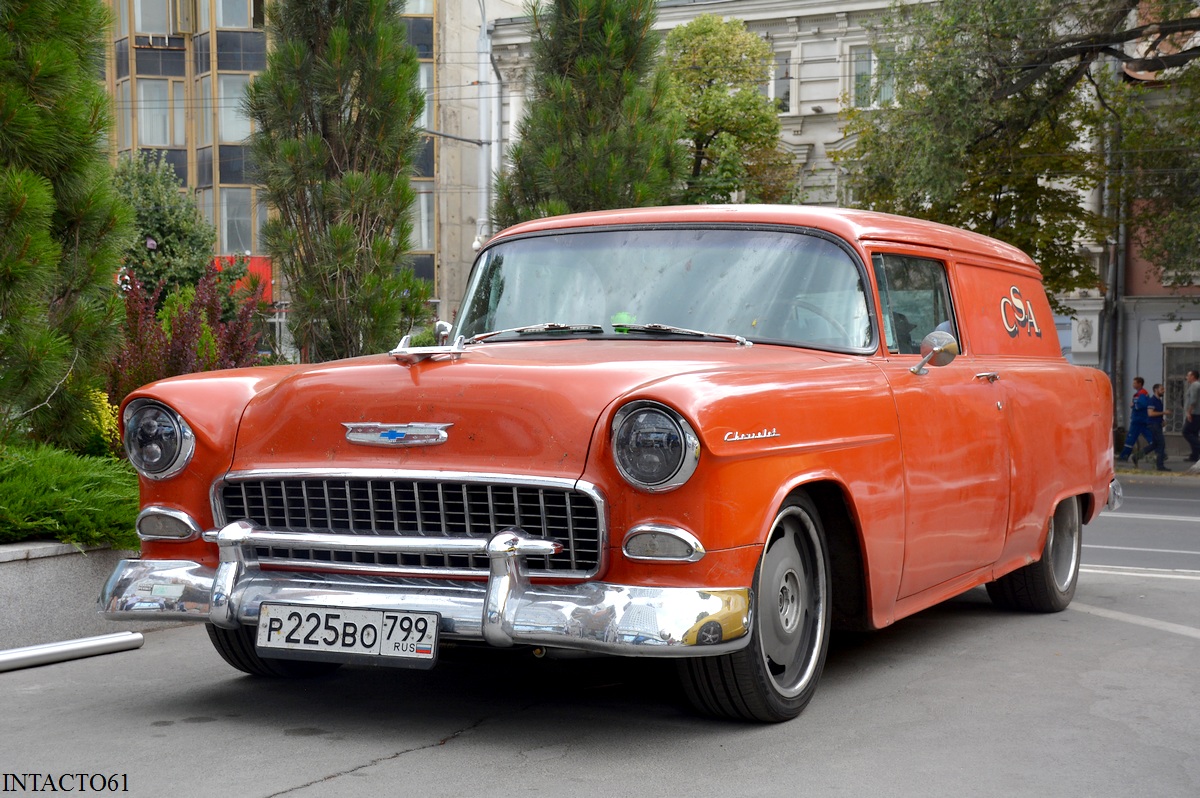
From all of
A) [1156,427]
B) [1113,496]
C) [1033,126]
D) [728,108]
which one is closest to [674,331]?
[1113,496]

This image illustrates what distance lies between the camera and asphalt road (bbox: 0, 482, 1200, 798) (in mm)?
4059

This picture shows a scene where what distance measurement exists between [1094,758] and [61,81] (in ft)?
18.6

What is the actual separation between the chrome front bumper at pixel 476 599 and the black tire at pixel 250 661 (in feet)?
1.69

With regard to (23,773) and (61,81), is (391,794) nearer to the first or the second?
(23,773)

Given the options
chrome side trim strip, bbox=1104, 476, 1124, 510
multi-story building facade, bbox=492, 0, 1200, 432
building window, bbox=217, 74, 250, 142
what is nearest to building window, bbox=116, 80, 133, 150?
building window, bbox=217, 74, 250, 142

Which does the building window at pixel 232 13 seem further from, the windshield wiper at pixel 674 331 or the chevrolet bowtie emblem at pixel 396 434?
the chevrolet bowtie emblem at pixel 396 434

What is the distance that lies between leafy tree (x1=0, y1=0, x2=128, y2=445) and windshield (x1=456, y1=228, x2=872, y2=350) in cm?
248

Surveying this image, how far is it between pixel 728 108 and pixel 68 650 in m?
26.9

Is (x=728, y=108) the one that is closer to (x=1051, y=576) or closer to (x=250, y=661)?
(x=1051, y=576)

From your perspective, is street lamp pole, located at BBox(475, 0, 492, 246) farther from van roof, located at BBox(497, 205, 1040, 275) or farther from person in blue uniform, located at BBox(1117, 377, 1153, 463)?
van roof, located at BBox(497, 205, 1040, 275)

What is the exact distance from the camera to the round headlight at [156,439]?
4883 millimetres

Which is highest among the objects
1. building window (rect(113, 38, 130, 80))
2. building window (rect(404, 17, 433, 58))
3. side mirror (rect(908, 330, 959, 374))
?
building window (rect(404, 17, 433, 58))

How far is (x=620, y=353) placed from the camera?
4902 mm

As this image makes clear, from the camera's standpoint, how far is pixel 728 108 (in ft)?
103
